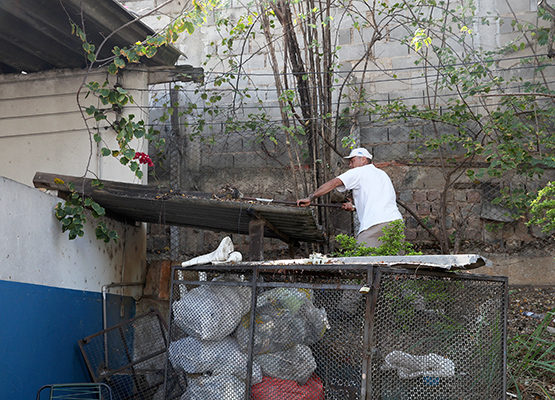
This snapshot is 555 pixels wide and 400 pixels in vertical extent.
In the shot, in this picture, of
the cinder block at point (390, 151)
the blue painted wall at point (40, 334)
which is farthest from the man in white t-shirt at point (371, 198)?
the blue painted wall at point (40, 334)

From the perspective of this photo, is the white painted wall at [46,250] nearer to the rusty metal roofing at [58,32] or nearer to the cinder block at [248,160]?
the rusty metal roofing at [58,32]

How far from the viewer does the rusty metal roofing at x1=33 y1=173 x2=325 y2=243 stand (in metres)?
5.01

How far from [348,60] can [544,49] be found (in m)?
2.71

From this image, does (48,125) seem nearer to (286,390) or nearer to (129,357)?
(129,357)

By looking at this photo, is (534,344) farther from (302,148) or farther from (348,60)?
(348,60)

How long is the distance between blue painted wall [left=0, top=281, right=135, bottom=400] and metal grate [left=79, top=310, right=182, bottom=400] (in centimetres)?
14

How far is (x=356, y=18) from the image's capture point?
7535 mm

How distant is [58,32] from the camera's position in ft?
18.7

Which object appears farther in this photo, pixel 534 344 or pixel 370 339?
pixel 534 344

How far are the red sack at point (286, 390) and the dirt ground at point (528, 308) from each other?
278 cm

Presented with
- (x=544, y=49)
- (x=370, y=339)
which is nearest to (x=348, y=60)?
(x=544, y=49)

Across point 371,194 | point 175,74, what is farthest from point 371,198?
point 175,74

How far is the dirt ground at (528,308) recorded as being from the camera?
602 cm

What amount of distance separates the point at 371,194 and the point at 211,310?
224 cm
